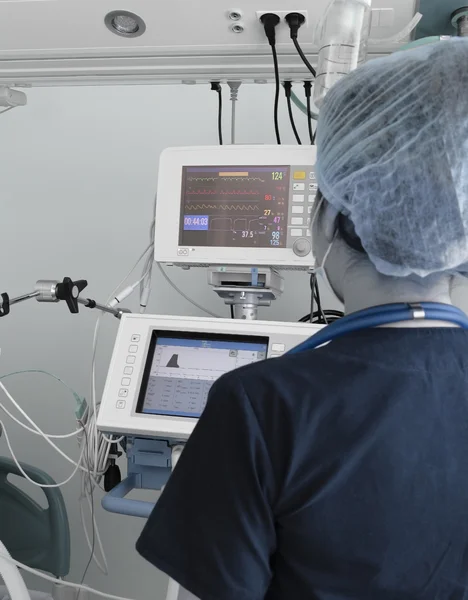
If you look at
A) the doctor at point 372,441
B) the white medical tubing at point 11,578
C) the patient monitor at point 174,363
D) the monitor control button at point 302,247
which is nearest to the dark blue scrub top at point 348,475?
the doctor at point 372,441

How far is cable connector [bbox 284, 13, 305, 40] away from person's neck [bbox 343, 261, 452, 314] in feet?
2.60

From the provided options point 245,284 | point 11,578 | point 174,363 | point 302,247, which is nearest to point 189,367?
point 174,363

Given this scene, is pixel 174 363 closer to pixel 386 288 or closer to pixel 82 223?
pixel 386 288

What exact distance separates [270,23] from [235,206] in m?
0.40

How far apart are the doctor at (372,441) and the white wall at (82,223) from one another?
1.44 m

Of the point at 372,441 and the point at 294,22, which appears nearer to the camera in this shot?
the point at 372,441

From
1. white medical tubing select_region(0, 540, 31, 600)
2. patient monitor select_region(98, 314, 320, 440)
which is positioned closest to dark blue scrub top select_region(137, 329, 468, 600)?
patient monitor select_region(98, 314, 320, 440)

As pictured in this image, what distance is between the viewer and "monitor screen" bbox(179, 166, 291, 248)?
142 cm

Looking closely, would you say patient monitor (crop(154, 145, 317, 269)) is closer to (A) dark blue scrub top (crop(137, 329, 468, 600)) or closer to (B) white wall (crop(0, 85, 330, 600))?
(B) white wall (crop(0, 85, 330, 600))

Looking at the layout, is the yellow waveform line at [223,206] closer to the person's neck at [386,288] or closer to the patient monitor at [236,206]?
the patient monitor at [236,206]

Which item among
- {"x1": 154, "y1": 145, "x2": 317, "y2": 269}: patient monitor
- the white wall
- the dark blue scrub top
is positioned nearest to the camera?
the dark blue scrub top

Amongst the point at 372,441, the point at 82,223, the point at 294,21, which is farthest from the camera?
the point at 82,223

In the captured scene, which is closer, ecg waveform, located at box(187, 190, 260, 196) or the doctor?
the doctor

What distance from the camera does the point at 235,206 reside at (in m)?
1.45
